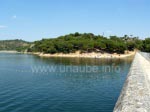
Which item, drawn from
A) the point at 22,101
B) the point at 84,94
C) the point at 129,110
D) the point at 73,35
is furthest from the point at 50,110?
the point at 73,35

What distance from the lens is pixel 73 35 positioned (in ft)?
654

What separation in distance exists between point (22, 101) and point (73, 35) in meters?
169

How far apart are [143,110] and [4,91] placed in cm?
2843

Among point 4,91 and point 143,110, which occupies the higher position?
point 143,110

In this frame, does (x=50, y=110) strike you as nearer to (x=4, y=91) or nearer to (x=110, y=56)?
(x=4, y=91)

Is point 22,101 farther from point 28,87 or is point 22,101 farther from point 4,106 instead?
point 28,87

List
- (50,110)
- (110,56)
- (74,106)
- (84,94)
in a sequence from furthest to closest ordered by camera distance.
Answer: (110,56)
(84,94)
(74,106)
(50,110)

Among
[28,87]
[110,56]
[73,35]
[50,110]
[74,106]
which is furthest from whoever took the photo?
[73,35]

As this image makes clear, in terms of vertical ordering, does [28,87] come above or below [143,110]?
below

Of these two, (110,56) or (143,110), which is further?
(110,56)

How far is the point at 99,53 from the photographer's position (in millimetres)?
154125

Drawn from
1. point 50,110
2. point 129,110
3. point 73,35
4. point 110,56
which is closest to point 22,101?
point 50,110

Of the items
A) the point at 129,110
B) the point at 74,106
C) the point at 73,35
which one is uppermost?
the point at 73,35

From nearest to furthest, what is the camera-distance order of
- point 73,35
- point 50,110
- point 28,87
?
point 50,110
point 28,87
point 73,35
